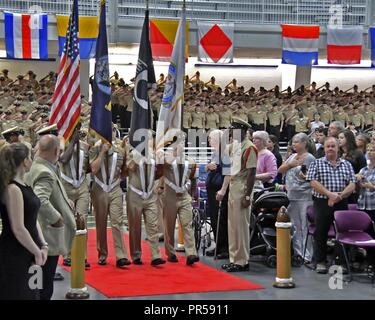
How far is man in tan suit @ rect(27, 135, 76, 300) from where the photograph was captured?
6652 mm

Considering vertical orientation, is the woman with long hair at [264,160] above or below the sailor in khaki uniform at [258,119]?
above

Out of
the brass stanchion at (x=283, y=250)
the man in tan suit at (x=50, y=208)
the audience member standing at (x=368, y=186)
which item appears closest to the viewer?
the man in tan suit at (x=50, y=208)

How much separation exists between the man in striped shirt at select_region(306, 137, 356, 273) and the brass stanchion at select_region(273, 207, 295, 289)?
1071 millimetres

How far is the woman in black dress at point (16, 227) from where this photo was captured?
5746mm

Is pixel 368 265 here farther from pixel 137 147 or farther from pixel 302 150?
pixel 137 147

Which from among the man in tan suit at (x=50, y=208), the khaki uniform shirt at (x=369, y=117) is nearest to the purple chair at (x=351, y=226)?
the man in tan suit at (x=50, y=208)

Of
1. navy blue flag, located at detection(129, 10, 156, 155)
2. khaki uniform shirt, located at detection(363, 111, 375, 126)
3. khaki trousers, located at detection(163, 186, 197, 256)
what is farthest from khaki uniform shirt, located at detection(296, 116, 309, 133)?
khaki trousers, located at detection(163, 186, 197, 256)

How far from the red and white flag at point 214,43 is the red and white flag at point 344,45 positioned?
3465 mm

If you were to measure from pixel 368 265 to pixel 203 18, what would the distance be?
19203 mm

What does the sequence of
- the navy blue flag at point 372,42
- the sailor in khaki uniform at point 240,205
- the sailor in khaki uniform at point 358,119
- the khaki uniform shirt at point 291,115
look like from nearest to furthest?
the sailor in khaki uniform at point 240,205 → the khaki uniform shirt at point 291,115 → the navy blue flag at point 372,42 → the sailor in khaki uniform at point 358,119

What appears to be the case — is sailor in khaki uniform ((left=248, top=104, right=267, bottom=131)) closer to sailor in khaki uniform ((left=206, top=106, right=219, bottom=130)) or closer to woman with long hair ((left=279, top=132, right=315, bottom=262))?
sailor in khaki uniform ((left=206, top=106, right=219, bottom=130))

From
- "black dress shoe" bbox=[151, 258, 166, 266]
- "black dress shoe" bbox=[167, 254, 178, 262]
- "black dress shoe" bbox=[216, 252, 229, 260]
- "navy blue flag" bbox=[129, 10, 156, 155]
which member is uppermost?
"navy blue flag" bbox=[129, 10, 156, 155]

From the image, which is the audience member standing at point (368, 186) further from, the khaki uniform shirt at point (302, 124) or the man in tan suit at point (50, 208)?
the khaki uniform shirt at point (302, 124)
